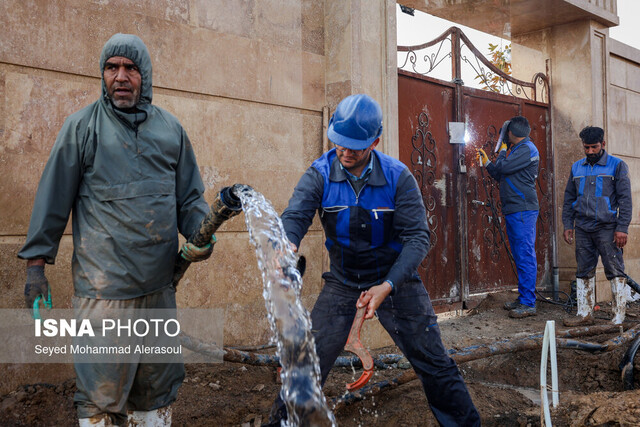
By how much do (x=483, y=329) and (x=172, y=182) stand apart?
451 centimetres

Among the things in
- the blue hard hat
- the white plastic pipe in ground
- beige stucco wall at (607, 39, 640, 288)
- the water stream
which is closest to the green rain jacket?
the water stream

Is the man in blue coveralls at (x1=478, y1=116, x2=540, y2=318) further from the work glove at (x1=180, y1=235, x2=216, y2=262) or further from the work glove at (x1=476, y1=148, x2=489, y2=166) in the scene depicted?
the work glove at (x1=180, y1=235, x2=216, y2=262)

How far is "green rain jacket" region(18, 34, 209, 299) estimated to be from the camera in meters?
2.65

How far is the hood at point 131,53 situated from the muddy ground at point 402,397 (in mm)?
2009

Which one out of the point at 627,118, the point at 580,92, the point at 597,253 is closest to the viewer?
the point at 597,253

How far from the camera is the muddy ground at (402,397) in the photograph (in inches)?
140

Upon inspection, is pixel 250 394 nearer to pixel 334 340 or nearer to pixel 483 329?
pixel 334 340

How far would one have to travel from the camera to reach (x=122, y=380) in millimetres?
2631

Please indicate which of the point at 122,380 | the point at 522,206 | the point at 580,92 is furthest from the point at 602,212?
the point at 122,380

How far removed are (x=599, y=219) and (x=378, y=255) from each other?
4.17 m

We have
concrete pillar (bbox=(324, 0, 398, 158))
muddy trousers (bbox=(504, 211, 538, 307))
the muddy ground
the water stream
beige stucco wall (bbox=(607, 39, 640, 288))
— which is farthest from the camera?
beige stucco wall (bbox=(607, 39, 640, 288))

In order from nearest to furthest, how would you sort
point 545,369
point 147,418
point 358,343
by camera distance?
point 147,418, point 358,343, point 545,369

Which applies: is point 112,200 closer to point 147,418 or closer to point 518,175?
point 147,418

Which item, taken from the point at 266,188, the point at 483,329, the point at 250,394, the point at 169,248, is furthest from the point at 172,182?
the point at 483,329
